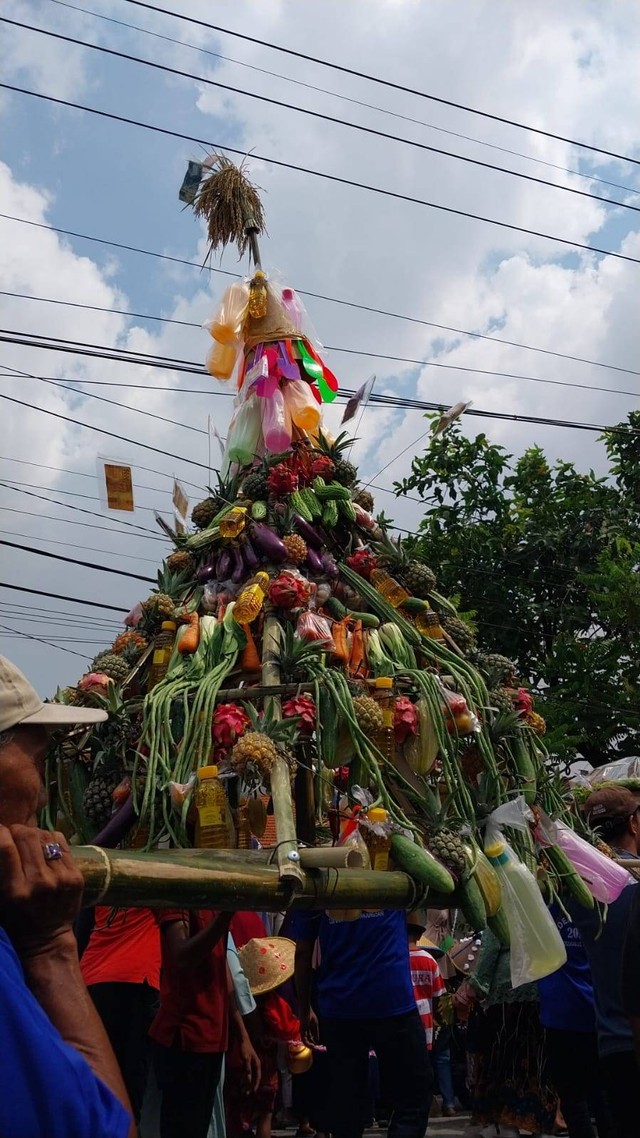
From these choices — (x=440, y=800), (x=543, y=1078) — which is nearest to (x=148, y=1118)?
(x=440, y=800)

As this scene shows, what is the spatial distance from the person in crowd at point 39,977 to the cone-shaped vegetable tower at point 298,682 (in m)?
1.78

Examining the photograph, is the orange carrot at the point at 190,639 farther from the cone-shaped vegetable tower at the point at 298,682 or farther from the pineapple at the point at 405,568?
the pineapple at the point at 405,568

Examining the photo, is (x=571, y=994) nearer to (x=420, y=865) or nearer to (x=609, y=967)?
(x=609, y=967)

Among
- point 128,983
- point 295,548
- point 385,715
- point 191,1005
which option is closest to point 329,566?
point 295,548

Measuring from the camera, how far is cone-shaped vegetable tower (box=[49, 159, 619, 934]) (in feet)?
13.2

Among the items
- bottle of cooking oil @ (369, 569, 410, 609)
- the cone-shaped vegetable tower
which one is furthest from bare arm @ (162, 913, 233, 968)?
bottle of cooking oil @ (369, 569, 410, 609)

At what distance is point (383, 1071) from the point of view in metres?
4.23

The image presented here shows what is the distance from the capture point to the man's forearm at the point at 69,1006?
59.9 inches

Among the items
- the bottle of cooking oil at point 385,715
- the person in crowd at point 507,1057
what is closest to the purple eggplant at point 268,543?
the bottle of cooking oil at point 385,715

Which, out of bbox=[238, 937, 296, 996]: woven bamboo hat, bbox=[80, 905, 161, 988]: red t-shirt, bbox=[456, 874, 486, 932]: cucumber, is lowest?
bbox=[238, 937, 296, 996]: woven bamboo hat

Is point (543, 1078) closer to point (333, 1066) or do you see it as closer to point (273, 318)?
point (333, 1066)

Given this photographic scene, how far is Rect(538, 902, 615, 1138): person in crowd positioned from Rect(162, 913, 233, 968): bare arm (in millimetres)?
1951

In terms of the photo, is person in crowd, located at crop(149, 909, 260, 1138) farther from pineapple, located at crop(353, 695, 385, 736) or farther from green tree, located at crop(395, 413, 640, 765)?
green tree, located at crop(395, 413, 640, 765)

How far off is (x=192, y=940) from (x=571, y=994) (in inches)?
84.5
